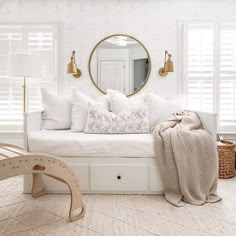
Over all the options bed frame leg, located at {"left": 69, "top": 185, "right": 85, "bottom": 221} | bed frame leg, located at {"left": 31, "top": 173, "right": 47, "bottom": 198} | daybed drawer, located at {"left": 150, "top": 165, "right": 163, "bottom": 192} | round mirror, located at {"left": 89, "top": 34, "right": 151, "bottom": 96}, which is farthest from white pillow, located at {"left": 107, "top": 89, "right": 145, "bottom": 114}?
bed frame leg, located at {"left": 69, "top": 185, "right": 85, "bottom": 221}

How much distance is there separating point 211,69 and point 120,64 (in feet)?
3.98

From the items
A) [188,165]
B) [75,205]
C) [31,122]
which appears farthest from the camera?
[31,122]

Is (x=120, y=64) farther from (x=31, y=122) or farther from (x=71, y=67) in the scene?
(x=31, y=122)

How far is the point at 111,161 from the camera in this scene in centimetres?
276

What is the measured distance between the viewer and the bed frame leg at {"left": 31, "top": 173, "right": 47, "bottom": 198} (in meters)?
2.68

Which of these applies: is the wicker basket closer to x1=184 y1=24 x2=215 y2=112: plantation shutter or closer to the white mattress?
x1=184 y1=24 x2=215 y2=112: plantation shutter

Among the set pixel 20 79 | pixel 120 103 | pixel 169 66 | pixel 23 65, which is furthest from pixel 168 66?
pixel 20 79

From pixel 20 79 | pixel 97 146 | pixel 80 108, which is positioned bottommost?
pixel 97 146

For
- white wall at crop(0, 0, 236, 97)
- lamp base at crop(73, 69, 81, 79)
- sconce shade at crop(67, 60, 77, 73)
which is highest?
white wall at crop(0, 0, 236, 97)

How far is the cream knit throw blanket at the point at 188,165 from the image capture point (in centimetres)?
255

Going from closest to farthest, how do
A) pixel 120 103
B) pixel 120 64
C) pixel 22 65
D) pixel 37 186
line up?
pixel 37 186
pixel 22 65
pixel 120 103
pixel 120 64

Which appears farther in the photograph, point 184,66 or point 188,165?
point 184,66

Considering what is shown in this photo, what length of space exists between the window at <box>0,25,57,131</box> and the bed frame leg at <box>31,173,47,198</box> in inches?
55.1

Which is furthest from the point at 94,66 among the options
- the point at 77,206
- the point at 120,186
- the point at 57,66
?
the point at 77,206
